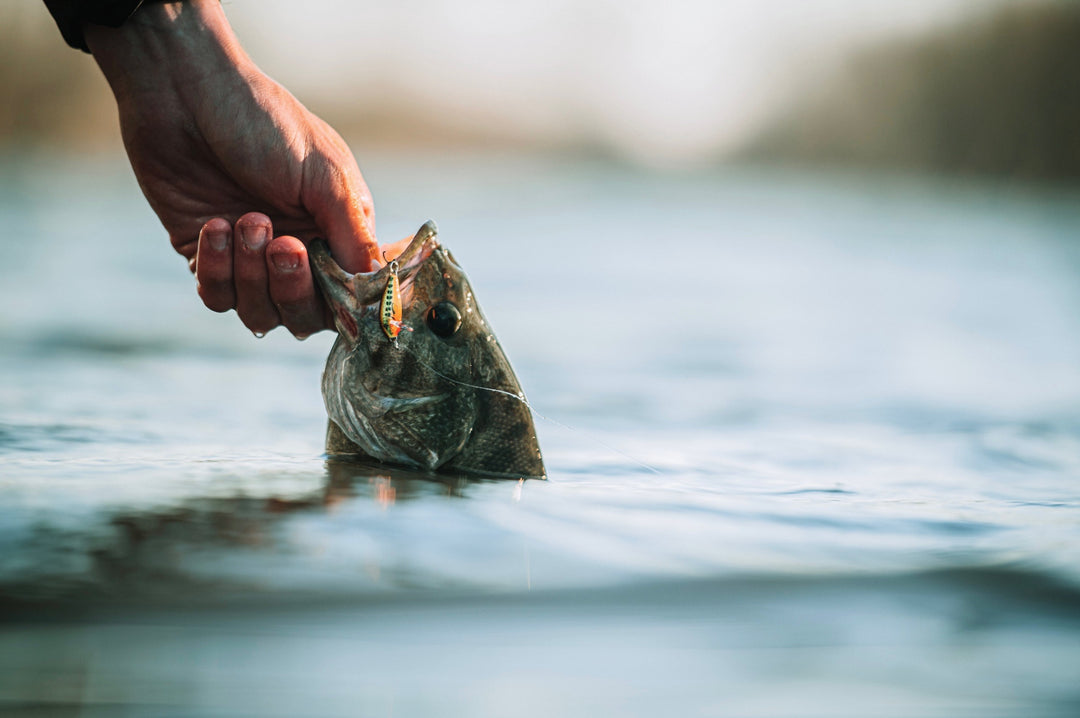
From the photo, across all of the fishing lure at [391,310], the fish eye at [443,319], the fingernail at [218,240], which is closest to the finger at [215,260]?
the fingernail at [218,240]

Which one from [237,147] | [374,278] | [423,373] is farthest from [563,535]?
[237,147]

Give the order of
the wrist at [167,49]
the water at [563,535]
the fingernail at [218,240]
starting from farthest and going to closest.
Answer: the wrist at [167,49] < the fingernail at [218,240] < the water at [563,535]

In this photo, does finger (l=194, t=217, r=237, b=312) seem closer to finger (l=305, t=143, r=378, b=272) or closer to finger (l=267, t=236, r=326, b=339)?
finger (l=267, t=236, r=326, b=339)

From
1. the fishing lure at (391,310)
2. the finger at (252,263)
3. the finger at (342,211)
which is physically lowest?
the fishing lure at (391,310)

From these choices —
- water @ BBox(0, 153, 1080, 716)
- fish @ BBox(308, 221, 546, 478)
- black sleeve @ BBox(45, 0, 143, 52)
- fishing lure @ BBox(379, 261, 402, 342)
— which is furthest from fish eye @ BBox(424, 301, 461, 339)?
black sleeve @ BBox(45, 0, 143, 52)

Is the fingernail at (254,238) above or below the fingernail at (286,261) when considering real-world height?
above

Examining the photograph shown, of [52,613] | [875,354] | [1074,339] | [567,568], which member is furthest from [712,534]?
[1074,339]

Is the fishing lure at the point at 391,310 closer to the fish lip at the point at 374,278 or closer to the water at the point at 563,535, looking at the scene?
the fish lip at the point at 374,278
